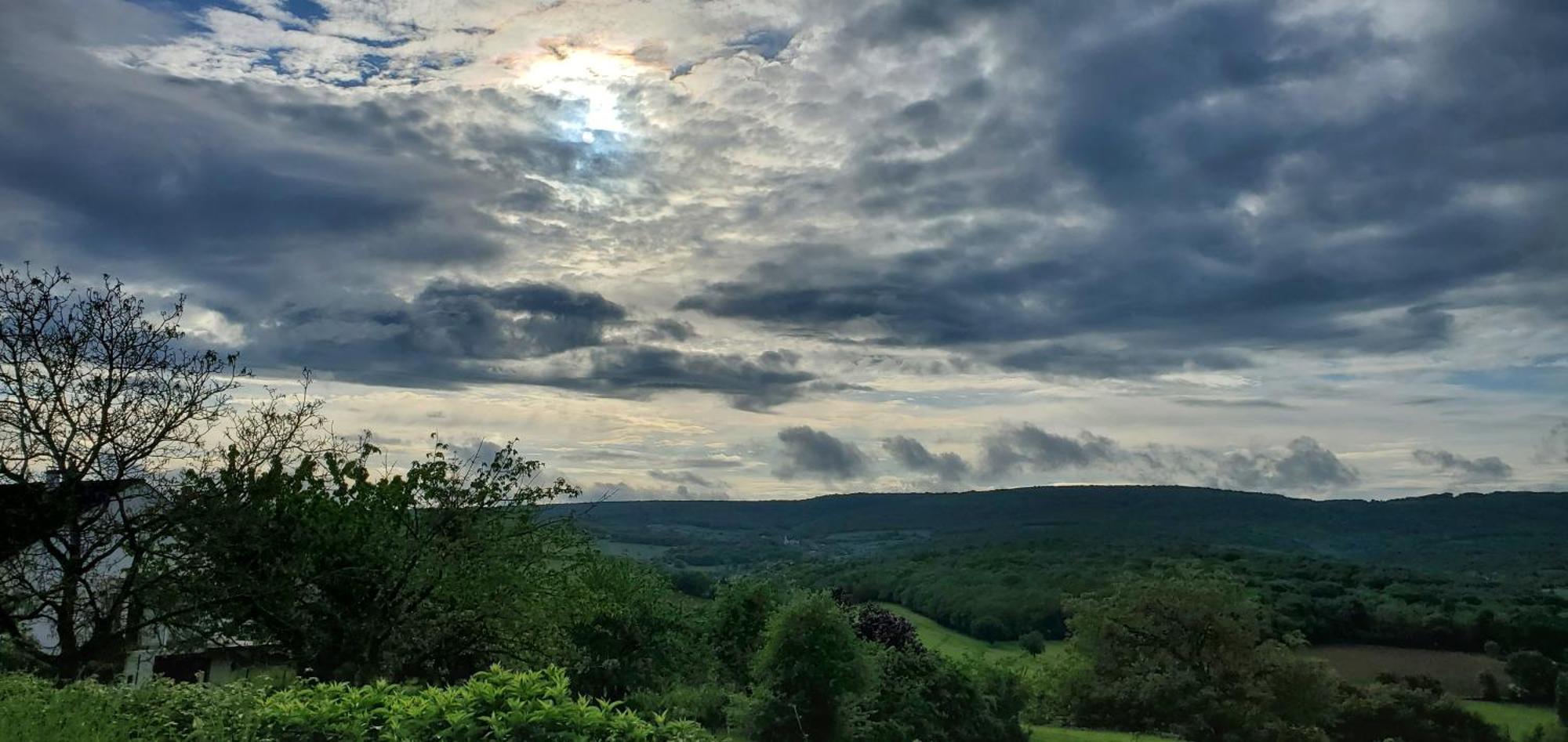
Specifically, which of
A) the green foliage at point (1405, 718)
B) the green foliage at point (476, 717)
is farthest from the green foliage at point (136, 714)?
the green foliage at point (1405, 718)

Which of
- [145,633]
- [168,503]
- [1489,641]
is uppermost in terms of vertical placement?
[168,503]

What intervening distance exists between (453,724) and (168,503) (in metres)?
16.1

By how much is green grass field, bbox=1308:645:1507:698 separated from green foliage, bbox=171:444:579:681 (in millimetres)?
69536

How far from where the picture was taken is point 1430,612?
285ft

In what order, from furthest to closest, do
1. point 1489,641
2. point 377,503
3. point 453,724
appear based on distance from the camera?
point 1489,641 < point 377,503 < point 453,724

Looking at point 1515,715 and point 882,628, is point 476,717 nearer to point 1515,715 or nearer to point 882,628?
point 882,628

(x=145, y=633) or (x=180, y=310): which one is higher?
(x=180, y=310)

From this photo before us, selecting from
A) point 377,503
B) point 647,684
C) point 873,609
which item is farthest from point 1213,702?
point 377,503

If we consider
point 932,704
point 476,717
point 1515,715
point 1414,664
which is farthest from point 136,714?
point 1414,664

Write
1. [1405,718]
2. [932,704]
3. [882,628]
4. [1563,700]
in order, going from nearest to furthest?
[932,704], [882,628], [1405,718], [1563,700]

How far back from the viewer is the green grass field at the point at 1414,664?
250ft

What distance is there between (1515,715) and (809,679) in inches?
2934

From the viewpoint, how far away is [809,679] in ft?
64.6

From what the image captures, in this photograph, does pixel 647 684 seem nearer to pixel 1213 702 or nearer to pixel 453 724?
pixel 1213 702
